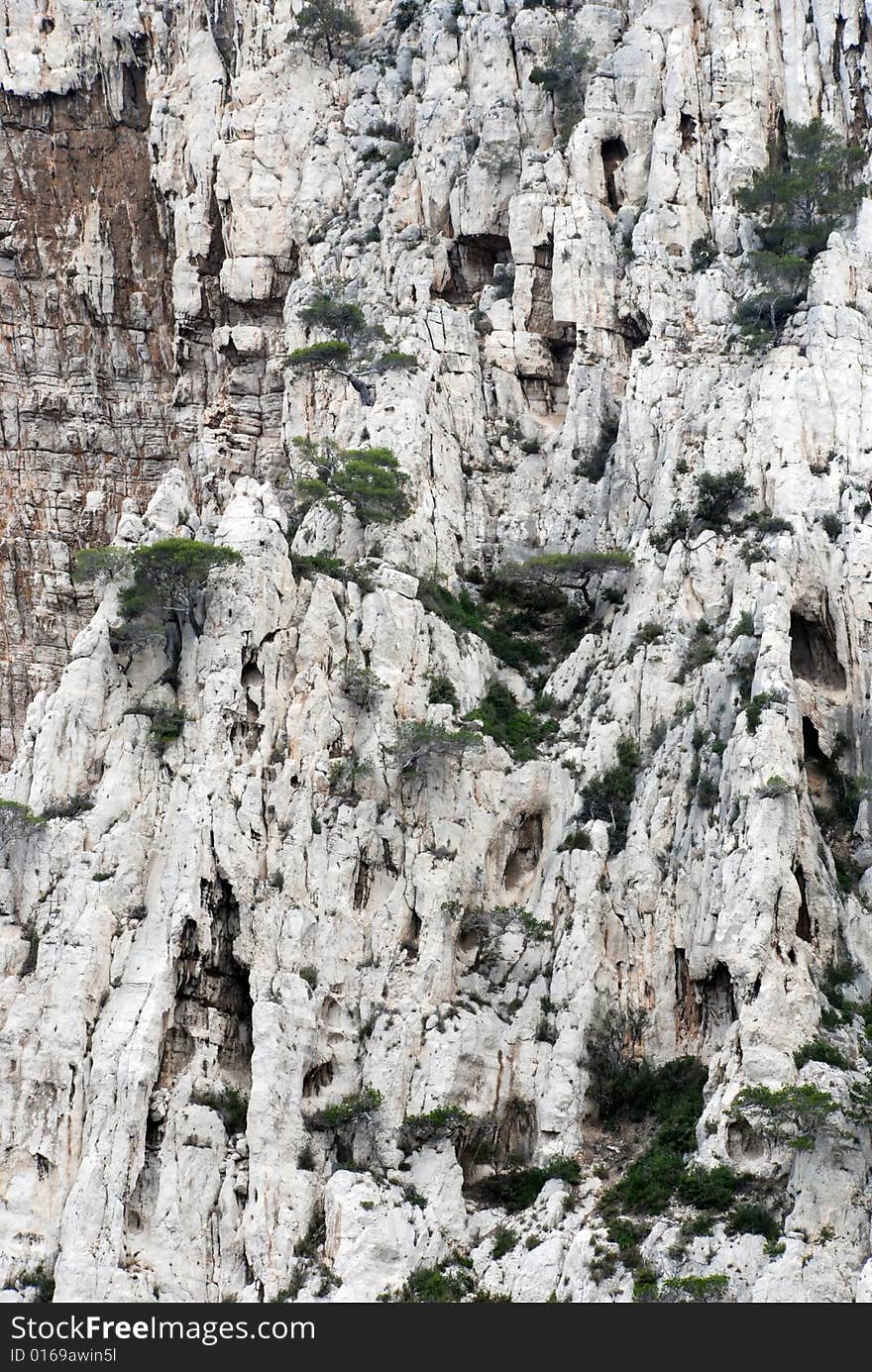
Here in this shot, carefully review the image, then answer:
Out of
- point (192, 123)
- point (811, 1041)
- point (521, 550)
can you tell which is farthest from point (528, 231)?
point (811, 1041)

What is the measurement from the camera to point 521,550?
6481 cm

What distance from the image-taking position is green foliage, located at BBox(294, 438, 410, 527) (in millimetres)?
60969

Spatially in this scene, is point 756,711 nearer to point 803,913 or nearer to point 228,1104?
point 803,913

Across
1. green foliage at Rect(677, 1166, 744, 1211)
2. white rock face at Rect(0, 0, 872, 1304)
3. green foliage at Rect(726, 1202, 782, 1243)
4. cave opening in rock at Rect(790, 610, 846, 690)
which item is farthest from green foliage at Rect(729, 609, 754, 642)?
green foliage at Rect(726, 1202, 782, 1243)

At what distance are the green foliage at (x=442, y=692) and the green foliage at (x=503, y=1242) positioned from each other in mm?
17760

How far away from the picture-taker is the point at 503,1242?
1876 inches

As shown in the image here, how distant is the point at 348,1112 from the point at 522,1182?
552 cm

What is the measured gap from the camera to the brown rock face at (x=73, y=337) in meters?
78.2

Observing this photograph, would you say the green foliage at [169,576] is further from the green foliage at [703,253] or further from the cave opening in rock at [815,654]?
the green foliage at [703,253]

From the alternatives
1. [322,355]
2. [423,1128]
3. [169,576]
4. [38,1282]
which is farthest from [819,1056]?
[322,355]

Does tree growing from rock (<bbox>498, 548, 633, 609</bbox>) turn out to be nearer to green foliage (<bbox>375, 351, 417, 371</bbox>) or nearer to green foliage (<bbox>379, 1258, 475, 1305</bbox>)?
green foliage (<bbox>375, 351, 417, 371</bbox>)

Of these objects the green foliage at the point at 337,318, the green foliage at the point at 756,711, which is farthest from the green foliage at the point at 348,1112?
the green foliage at the point at 337,318

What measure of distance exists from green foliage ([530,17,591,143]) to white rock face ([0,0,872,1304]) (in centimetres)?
65

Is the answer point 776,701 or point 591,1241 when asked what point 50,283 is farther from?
point 591,1241
